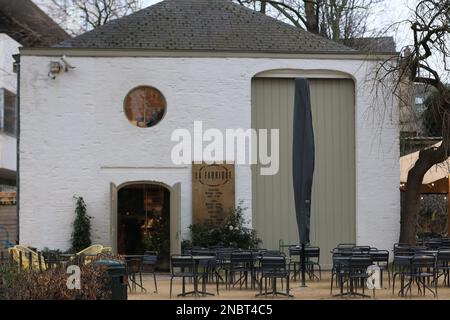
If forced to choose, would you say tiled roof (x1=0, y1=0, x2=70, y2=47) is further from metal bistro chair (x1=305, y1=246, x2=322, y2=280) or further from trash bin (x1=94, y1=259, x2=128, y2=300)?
trash bin (x1=94, y1=259, x2=128, y2=300)

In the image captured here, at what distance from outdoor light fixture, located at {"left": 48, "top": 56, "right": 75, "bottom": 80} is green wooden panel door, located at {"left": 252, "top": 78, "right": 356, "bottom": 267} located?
5171 mm

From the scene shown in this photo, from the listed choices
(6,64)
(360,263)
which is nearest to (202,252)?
(360,263)

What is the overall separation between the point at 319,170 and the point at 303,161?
531cm

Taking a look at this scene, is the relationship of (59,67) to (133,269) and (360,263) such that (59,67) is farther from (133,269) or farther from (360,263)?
(360,263)

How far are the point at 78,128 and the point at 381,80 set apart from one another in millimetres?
8220

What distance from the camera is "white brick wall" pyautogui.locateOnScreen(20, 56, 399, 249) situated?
2231 cm

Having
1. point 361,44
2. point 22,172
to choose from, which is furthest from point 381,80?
point 361,44

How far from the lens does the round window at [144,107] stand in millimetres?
22719

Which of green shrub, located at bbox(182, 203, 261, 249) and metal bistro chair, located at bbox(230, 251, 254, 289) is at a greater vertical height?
green shrub, located at bbox(182, 203, 261, 249)

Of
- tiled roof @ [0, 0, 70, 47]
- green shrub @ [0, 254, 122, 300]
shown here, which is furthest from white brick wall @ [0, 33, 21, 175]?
green shrub @ [0, 254, 122, 300]

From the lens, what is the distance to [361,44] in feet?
129

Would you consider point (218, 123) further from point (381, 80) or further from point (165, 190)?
point (381, 80)

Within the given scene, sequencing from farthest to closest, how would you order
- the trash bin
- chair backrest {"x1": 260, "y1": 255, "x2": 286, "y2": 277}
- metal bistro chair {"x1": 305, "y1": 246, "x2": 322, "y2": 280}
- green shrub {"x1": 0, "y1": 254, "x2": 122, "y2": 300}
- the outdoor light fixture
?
the outdoor light fixture < metal bistro chair {"x1": 305, "y1": 246, "x2": 322, "y2": 280} < chair backrest {"x1": 260, "y1": 255, "x2": 286, "y2": 277} < the trash bin < green shrub {"x1": 0, "y1": 254, "x2": 122, "y2": 300}

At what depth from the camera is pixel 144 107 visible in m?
22.7
